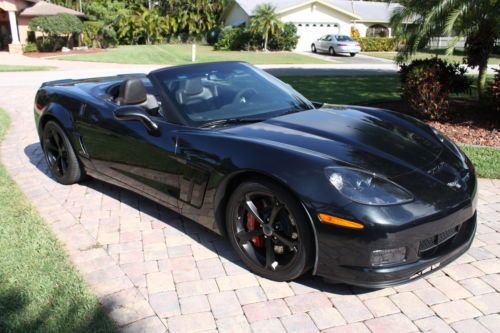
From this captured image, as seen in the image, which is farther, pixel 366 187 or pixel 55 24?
pixel 55 24

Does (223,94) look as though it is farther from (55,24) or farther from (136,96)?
(55,24)

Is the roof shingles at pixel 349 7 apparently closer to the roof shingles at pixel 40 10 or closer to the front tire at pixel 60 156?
the roof shingles at pixel 40 10

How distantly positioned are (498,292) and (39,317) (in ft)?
9.47

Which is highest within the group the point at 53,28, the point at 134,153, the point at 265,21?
the point at 265,21

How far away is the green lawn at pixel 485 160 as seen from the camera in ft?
17.6

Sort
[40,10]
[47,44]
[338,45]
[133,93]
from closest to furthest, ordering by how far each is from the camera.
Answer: [133,93], [47,44], [338,45], [40,10]

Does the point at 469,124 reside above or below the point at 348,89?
above

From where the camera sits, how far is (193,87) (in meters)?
3.82

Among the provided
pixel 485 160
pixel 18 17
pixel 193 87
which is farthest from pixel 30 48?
pixel 485 160

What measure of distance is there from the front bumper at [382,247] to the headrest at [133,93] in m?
2.08

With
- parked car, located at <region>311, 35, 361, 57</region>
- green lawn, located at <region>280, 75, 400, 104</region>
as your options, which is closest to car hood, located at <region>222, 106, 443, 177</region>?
green lawn, located at <region>280, 75, 400, 104</region>

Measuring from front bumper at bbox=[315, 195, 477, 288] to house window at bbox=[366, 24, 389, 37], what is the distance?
43.2 metres

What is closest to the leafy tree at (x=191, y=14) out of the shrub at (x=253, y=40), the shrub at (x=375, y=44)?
the shrub at (x=253, y=40)

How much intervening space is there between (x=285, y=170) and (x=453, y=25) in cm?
670
